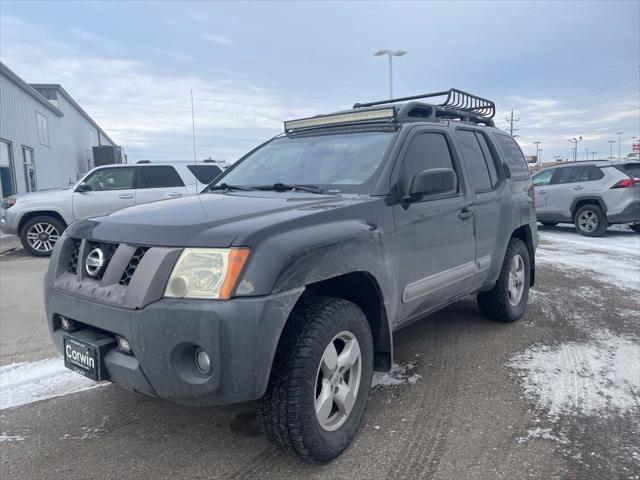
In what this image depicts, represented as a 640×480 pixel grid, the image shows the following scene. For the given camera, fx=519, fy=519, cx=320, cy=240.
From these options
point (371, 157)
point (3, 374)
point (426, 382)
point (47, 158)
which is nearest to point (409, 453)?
point (426, 382)

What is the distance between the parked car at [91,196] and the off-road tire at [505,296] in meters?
6.22

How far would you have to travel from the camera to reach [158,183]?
10.2 meters

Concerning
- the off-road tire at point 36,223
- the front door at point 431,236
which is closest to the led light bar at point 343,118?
the front door at point 431,236

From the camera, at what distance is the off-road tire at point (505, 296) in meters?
4.76

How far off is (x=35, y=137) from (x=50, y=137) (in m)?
3.02

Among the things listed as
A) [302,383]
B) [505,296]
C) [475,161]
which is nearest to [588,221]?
[505,296]

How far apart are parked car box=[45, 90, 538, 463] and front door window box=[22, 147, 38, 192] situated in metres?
17.2

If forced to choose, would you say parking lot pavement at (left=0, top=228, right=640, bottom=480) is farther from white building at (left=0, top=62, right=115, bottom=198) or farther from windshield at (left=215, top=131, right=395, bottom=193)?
white building at (left=0, top=62, right=115, bottom=198)

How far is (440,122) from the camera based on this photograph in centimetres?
420

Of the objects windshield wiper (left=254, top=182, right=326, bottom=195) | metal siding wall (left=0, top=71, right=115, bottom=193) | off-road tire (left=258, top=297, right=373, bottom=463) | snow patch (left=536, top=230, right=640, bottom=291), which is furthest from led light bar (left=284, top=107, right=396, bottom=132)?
metal siding wall (left=0, top=71, right=115, bottom=193)

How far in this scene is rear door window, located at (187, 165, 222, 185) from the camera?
1041 centimetres

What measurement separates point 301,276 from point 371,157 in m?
1.35

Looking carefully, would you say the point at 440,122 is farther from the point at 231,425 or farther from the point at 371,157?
the point at 231,425

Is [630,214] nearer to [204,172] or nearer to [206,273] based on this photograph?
[204,172]
